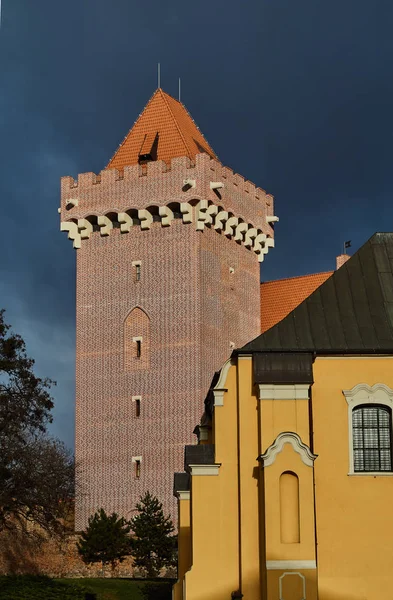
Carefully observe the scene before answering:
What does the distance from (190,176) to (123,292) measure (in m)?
5.88

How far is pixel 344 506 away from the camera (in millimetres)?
24266

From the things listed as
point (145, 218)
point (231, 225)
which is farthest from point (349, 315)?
point (231, 225)

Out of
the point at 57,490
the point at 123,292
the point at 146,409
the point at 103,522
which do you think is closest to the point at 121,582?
the point at 57,490

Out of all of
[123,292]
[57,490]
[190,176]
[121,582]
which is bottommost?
[121,582]

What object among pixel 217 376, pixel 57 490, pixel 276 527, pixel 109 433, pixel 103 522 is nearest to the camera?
pixel 276 527

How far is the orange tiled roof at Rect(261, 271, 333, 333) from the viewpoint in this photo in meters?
59.8

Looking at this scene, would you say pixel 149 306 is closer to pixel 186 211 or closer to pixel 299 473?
pixel 186 211

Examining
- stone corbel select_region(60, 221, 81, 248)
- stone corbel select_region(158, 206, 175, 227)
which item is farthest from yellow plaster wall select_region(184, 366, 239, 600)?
stone corbel select_region(60, 221, 81, 248)

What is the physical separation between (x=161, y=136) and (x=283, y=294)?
10055 mm

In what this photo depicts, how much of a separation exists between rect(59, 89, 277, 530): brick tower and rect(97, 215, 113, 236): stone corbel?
45mm

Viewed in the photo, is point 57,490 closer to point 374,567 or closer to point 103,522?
point 103,522

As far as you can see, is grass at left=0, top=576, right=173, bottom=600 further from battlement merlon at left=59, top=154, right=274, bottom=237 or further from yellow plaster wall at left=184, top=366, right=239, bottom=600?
battlement merlon at left=59, top=154, right=274, bottom=237

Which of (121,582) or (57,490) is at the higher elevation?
(57,490)

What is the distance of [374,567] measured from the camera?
23938mm
